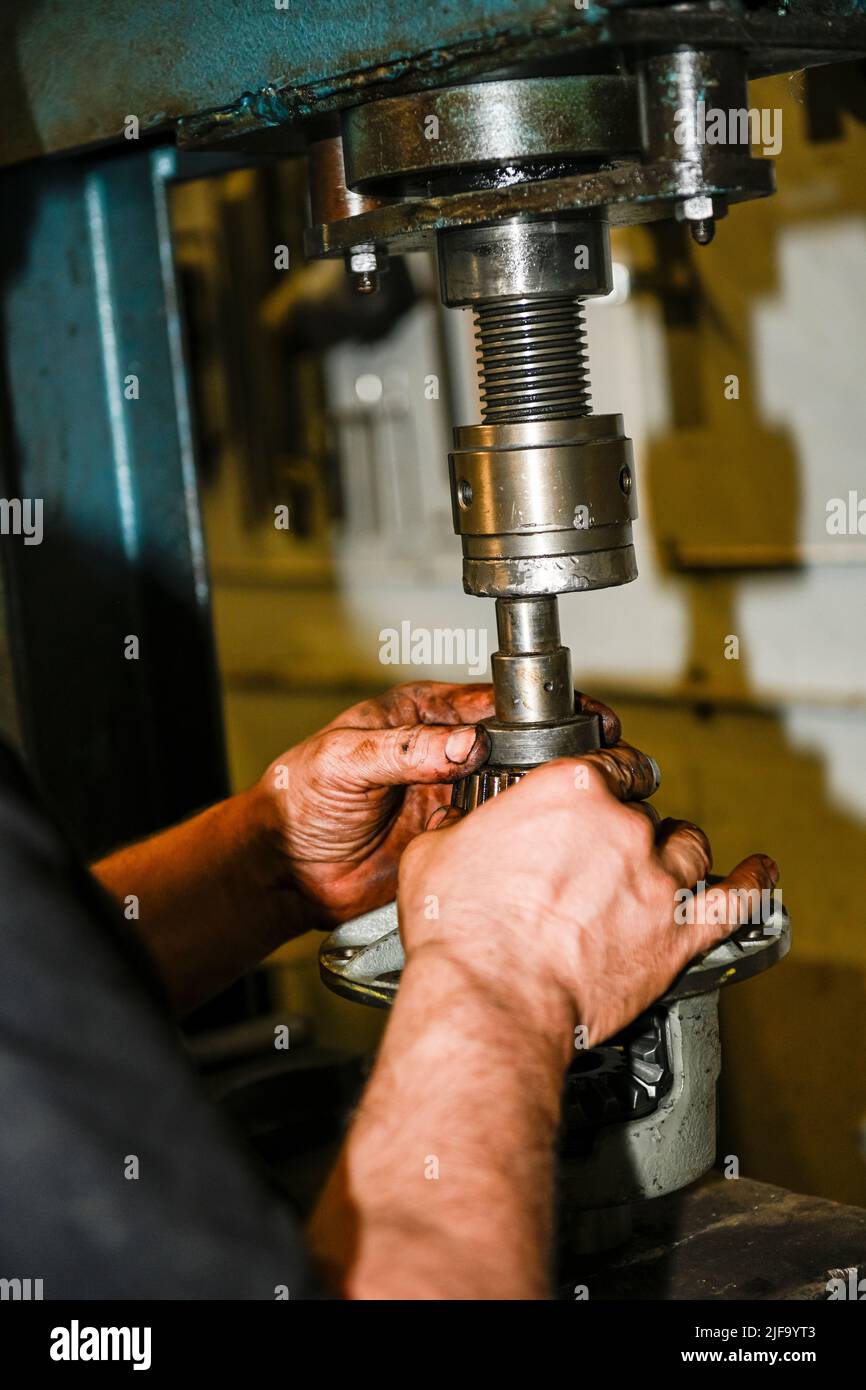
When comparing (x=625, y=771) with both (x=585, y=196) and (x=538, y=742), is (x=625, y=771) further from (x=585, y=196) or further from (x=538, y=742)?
(x=585, y=196)

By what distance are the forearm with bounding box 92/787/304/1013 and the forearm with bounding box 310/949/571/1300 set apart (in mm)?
373

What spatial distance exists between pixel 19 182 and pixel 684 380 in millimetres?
1227

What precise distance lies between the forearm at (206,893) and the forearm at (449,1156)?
373mm

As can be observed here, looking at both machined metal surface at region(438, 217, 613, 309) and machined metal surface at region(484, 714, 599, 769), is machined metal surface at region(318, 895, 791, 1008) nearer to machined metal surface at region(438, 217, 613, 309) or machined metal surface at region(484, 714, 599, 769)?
machined metal surface at region(484, 714, 599, 769)

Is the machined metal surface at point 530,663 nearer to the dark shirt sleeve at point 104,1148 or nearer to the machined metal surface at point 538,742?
the machined metal surface at point 538,742

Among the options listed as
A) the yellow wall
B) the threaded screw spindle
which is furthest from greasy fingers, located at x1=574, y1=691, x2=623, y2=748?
the yellow wall

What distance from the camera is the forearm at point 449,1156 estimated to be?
21.2 inches

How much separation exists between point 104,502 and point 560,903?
21.4 inches

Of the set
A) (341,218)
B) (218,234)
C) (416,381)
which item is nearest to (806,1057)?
(416,381)

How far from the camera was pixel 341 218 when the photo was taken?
0.71 m

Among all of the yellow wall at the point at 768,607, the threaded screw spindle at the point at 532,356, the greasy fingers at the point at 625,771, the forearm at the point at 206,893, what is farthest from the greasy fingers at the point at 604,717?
the yellow wall at the point at 768,607

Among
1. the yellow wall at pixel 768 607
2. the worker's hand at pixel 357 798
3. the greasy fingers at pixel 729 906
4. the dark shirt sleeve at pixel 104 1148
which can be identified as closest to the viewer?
the dark shirt sleeve at pixel 104 1148

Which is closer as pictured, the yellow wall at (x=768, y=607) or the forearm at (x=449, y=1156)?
the forearm at (x=449, y=1156)

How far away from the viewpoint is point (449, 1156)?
22.5 inches
